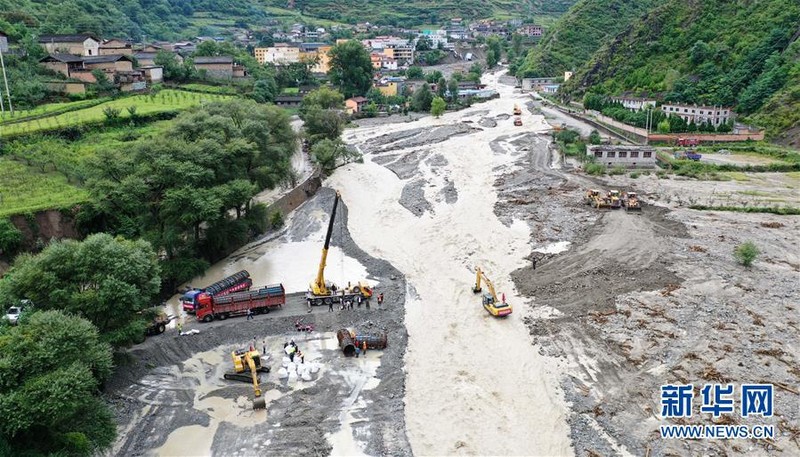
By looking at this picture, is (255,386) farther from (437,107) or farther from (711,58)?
(711,58)

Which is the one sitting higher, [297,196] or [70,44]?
[70,44]

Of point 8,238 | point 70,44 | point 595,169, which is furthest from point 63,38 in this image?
point 595,169

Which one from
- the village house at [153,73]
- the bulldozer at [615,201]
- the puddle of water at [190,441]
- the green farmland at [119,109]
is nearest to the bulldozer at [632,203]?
the bulldozer at [615,201]

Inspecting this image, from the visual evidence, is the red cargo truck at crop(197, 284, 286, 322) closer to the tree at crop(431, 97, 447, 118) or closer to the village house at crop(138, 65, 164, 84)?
the village house at crop(138, 65, 164, 84)

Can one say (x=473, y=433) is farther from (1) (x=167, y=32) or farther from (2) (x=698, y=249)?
(1) (x=167, y=32)

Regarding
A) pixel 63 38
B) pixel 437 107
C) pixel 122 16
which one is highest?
pixel 122 16

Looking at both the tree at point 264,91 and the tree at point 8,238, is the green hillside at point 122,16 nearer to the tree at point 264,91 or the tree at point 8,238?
the tree at point 264,91
